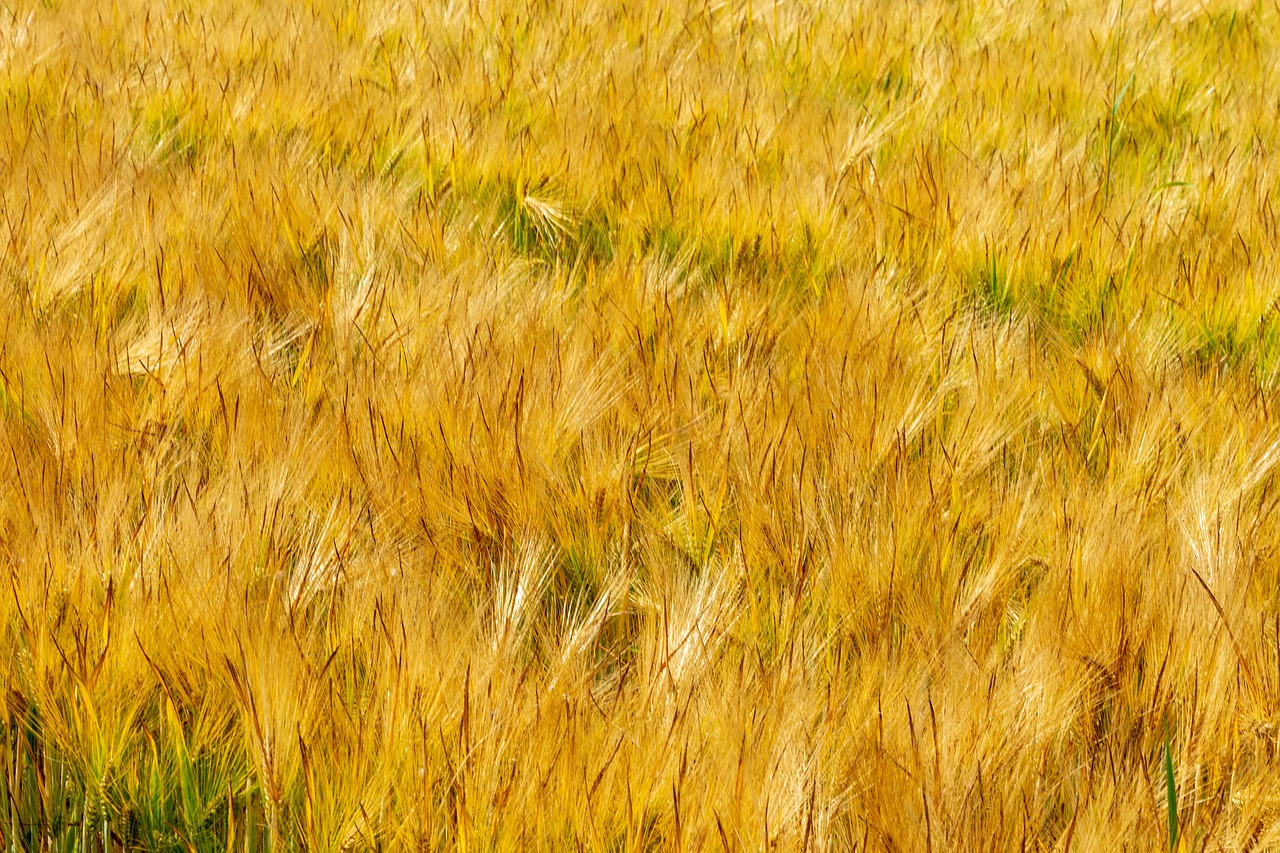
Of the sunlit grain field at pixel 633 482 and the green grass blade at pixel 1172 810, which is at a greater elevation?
the green grass blade at pixel 1172 810

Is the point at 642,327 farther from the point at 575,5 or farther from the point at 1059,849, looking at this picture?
the point at 575,5

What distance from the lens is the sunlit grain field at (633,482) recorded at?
0.81 m

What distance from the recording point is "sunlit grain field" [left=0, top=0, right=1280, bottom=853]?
2.65 ft

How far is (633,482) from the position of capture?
116cm

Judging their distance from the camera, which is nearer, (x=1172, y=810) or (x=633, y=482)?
(x=1172, y=810)

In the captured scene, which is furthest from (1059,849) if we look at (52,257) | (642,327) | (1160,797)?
(52,257)

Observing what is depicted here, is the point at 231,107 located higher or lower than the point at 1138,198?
lower

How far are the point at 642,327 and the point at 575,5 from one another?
1965mm

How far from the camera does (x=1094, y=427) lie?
130 cm

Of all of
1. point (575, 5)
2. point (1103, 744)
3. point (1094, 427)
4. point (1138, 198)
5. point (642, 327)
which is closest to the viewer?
point (1103, 744)

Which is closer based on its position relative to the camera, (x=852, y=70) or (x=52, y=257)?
(x=52, y=257)

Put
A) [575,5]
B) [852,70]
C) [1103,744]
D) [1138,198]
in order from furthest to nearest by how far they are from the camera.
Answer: [575,5], [852,70], [1138,198], [1103,744]

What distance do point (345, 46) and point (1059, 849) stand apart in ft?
8.47

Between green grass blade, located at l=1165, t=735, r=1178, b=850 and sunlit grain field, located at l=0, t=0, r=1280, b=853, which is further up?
green grass blade, located at l=1165, t=735, r=1178, b=850
